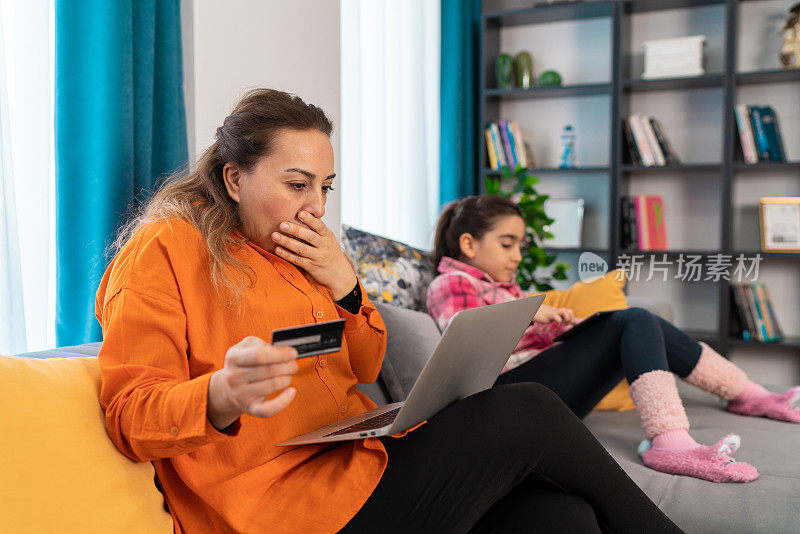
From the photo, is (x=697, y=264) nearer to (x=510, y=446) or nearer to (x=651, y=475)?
(x=651, y=475)

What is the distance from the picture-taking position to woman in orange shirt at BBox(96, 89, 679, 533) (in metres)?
0.92

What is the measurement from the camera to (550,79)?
3.54 meters

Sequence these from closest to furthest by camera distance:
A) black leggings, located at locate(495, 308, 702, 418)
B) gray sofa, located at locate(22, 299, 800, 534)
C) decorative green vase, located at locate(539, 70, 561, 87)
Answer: gray sofa, located at locate(22, 299, 800, 534) < black leggings, located at locate(495, 308, 702, 418) < decorative green vase, located at locate(539, 70, 561, 87)

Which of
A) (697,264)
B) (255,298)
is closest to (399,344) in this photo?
(255,298)

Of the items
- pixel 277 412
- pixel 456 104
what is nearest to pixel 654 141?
pixel 456 104

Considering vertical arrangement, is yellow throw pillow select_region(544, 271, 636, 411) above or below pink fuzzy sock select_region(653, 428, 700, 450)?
above

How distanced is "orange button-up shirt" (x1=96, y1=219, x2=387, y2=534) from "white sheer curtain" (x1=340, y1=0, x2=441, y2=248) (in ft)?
5.48

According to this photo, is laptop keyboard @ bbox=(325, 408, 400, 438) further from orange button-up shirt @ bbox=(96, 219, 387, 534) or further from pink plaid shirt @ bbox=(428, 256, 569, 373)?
pink plaid shirt @ bbox=(428, 256, 569, 373)

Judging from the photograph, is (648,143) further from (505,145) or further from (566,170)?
(505,145)

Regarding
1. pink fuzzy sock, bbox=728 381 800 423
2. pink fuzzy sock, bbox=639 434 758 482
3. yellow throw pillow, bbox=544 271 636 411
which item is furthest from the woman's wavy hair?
pink fuzzy sock, bbox=728 381 800 423

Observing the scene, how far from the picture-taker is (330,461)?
1050mm

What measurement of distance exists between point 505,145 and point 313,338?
2.95m

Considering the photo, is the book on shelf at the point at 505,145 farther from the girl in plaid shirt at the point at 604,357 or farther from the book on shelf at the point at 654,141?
the girl in plaid shirt at the point at 604,357

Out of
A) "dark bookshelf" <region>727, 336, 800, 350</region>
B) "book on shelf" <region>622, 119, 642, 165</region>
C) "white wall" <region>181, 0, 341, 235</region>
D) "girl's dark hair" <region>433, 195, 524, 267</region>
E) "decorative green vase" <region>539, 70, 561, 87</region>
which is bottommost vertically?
"dark bookshelf" <region>727, 336, 800, 350</region>
